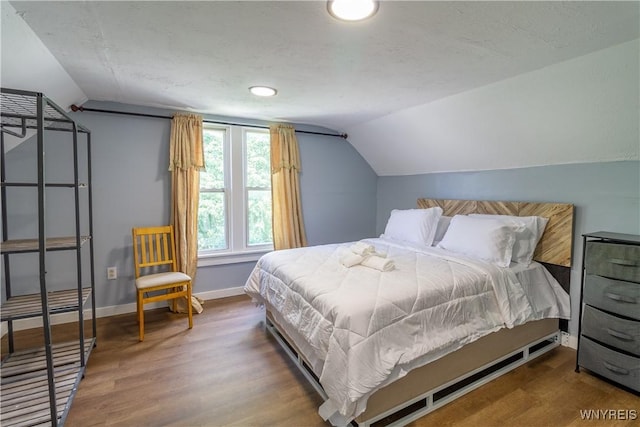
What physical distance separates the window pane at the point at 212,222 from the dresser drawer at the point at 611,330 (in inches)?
135

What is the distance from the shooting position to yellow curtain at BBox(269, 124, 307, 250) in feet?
12.0

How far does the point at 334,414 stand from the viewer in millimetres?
1596

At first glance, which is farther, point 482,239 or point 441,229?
point 441,229

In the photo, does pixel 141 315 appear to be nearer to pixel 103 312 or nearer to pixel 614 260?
pixel 103 312

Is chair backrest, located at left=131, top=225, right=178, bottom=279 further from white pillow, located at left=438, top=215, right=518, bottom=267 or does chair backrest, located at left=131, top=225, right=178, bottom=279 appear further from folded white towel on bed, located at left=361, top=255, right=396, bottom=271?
white pillow, located at left=438, top=215, right=518, bottom=267

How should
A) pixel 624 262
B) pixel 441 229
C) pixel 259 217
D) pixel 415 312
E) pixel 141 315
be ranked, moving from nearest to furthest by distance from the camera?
pixel 415 312 → pixel 624 262 → pixel 141 315 → pixel 441 229 → pixel 259 217

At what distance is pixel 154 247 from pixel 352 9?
290cm

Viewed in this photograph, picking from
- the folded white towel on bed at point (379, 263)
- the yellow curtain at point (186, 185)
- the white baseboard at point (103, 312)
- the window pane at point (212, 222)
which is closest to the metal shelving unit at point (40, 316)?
the white baseboard at point (103, 312)

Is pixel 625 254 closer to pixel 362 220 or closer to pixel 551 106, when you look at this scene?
pixel 551 106

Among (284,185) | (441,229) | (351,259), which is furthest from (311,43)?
(441,229)

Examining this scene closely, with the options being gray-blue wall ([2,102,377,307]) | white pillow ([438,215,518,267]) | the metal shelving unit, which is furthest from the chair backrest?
white pillow ([438,215,518,267])

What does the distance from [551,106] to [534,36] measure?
2.73 ft

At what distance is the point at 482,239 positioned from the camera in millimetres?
2484

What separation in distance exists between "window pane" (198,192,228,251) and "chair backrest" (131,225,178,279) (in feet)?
1.25
